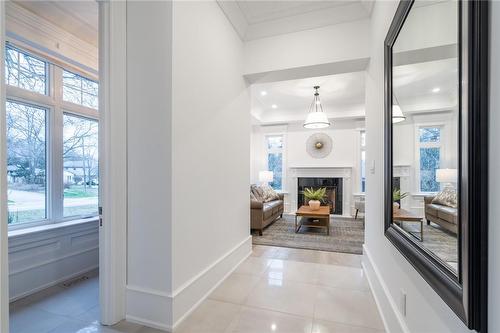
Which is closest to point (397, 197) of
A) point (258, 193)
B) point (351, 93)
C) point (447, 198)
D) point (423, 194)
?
point (423, 194)

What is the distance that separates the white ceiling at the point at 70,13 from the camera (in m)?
2.42

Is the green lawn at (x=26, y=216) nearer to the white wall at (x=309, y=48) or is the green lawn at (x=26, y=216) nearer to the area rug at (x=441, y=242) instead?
the white wall at (x=309, y=48)

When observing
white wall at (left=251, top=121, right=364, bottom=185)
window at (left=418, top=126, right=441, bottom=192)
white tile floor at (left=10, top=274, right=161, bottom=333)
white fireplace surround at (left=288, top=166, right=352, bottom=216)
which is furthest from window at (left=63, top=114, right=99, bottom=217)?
white fireplace surround at (left=288, top=166, right=352, bottom=216)

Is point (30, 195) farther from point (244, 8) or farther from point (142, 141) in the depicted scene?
point (244, 8)

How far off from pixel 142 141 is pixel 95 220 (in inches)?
68.8

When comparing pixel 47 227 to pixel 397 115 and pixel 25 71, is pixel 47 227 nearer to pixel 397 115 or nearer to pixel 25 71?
pixel 25 71

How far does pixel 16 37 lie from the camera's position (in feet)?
7.79

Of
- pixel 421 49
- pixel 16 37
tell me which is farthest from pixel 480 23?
pixel 16 37

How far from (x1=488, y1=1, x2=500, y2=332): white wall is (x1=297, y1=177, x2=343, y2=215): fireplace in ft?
20.3

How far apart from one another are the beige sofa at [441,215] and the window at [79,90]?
12.0ft

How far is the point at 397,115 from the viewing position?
158cm

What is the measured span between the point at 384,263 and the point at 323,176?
489cm

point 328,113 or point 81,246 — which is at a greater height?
point 328,113

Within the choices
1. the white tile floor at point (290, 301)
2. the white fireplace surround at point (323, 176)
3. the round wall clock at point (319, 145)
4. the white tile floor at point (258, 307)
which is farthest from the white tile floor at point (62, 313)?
Result: the round wall clock at point (319, 145)
